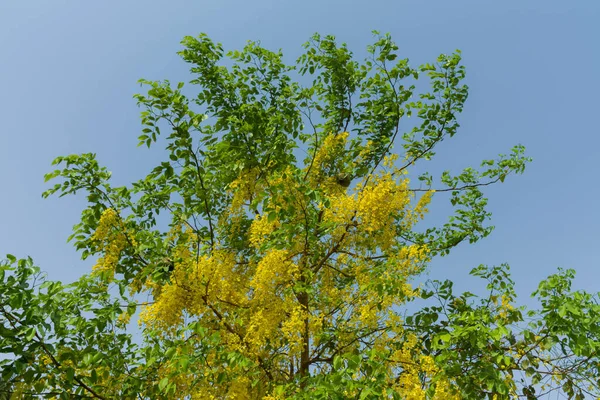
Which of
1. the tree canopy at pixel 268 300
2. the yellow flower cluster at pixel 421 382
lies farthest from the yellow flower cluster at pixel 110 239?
the yellow flower cluster at pixel 421 382

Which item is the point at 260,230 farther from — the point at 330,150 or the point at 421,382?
the point at 421,382

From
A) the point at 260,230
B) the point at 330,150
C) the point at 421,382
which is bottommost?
the point at 421,382

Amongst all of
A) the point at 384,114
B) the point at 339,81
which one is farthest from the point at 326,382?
the point at 339,81

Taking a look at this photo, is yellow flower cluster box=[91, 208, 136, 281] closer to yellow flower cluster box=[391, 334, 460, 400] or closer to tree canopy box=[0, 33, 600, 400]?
tree canopy box=[0, 33, 600, 400]

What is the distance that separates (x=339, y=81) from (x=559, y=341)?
337 centimetres

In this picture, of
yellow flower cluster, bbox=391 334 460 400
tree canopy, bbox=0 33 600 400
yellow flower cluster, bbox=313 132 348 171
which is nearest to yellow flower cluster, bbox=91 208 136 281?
tree canopy, bbox=0 33 600 400

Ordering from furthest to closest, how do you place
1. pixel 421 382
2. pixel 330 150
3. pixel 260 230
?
pixel 330 150, pixel 260 230, pixel 421 382

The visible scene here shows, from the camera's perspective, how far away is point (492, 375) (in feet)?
10.5

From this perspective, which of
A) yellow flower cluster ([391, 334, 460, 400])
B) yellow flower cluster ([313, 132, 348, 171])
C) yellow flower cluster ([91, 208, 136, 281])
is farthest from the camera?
yellow flower cluster ([313, 132, 348, 171])

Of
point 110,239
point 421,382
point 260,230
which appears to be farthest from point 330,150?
point 421,382

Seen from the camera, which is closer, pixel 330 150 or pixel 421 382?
pixel 421 382

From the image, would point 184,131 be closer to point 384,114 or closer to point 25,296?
point 25,296

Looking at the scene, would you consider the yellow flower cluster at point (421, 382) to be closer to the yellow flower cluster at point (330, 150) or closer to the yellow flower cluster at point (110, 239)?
the yellow flower cluster at point (330, 150)

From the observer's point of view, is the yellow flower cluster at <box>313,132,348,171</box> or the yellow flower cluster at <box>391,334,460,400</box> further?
the yellow flower cluster at <box>313,132,348,171</box>
